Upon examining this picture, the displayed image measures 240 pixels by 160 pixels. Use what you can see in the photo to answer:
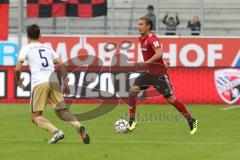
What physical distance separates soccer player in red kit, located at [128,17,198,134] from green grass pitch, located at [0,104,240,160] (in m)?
0.44

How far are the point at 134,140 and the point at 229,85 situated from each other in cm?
998

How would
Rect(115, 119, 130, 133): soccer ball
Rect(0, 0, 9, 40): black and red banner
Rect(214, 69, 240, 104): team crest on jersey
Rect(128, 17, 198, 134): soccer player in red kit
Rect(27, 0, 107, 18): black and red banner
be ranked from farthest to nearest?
Rect(27, 0, 107, 18): black and red banner → Rect(0, 0, 9, 40): black and red banner → Rect(214, 69, 240, 104): team crest on jersey → Rect(115, 119, 130, 133): soccer ball → Rect(128, 17, 198, 134): soccer player in red kit

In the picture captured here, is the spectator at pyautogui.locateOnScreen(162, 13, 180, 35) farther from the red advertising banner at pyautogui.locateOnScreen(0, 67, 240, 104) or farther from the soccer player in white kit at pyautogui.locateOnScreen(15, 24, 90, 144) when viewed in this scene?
the soccer player in white kit at pyautogui.locateOnScreen(15, 24, 90, 144)

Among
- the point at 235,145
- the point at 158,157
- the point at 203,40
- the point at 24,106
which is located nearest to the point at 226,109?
the point at 203,40

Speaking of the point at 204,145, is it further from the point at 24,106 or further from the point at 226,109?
the point at 24,106

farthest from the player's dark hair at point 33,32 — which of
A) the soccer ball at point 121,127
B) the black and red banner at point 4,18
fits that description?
the black and red banner at point 4,18

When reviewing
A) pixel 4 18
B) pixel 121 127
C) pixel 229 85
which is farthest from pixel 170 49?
pixel 121 127

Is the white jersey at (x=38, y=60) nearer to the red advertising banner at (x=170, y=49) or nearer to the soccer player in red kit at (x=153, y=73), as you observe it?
the soccer player in red kit at (x=153, y=73)

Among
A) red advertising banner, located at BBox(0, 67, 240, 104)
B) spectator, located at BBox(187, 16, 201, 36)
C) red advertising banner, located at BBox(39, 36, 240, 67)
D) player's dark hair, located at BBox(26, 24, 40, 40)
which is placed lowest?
red advertising banner, located at BBox(0, 67, 240, 104)

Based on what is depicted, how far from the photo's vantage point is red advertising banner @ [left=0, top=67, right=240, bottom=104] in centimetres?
2345

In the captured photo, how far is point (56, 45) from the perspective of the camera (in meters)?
24.5

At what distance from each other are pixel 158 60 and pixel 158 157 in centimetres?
395

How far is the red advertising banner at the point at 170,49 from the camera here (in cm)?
2420

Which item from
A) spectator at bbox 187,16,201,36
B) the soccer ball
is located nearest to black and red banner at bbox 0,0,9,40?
spectator at bbox 187,16,201,36
